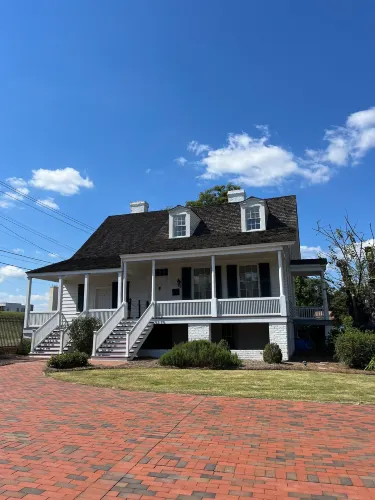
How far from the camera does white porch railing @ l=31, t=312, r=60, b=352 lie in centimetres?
1874

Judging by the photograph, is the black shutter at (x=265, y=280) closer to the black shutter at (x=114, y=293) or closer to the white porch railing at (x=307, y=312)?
the white porch railing at (x=307, y=312)

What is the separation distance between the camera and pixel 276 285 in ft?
63.1

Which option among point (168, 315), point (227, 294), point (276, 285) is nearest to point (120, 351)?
point (168, 315)

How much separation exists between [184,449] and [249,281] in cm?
1522

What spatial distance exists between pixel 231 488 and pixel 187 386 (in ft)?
20.6

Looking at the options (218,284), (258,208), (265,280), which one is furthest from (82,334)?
(258,208)

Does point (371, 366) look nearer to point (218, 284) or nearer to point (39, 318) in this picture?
point (218, 284)

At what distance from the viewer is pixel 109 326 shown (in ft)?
58.9

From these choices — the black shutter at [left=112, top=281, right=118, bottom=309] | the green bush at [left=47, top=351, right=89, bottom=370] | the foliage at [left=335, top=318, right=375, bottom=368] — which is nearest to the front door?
the black shutter at [left=112, top=281, right=118, bottom=309]

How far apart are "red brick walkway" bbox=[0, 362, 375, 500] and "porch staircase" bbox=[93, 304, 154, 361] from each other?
8364 mm

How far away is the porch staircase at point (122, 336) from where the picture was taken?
16547mm

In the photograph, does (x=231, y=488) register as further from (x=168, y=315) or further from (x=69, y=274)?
(x=69, y=274)

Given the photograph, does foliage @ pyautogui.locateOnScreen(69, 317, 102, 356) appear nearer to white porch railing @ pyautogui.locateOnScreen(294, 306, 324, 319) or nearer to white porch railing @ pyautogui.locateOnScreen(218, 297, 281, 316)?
white porch railing @ pyautogui.locateOnScreen(218, 297, 281, 316)

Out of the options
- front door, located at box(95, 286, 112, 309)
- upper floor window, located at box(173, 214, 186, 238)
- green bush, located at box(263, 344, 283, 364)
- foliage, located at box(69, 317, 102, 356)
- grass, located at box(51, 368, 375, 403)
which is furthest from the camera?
front door, located at box(95, 286, 112, 309)
